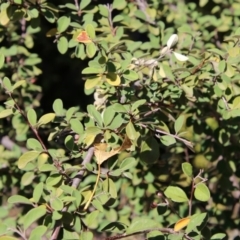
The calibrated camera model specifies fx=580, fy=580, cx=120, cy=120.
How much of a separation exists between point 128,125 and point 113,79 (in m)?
0.18

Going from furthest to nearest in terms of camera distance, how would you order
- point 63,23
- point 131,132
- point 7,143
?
point 7,143 → point 63,23 → point 131,132

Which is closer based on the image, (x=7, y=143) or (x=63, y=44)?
(x=63, y=44)

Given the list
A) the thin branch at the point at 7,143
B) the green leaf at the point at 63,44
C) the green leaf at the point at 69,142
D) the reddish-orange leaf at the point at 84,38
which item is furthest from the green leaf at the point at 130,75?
the thin branch at the point at 7,143

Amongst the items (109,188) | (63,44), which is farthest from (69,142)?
(63,44)

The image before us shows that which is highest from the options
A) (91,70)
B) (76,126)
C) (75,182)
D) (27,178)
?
(91,70)

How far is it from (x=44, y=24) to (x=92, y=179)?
1503mm

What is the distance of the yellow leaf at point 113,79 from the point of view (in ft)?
5.01

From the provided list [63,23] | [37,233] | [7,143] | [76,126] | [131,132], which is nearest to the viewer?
[37,233]

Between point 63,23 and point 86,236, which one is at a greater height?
point 63,23

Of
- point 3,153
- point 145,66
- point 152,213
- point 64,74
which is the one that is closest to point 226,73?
point 145,66

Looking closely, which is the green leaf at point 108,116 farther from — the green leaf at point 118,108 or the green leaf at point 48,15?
the green leaf at point 48,15

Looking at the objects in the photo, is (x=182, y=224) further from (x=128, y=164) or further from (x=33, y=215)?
(x=33, y=215)

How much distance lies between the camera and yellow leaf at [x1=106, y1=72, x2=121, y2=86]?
5.01 ft

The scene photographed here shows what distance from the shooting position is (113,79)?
1533 millimetres
